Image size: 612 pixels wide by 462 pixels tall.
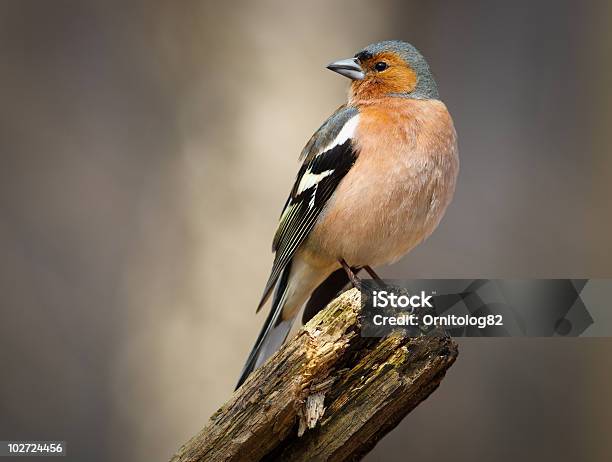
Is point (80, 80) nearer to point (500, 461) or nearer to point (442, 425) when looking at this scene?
point (442, 425)

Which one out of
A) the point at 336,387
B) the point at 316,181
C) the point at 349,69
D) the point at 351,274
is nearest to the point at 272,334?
the point at 351,274

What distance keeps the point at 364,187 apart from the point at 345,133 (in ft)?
0.87

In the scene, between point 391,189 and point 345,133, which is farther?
point 345,133

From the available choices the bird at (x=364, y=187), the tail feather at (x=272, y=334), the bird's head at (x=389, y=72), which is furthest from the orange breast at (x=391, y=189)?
the tail feather at (x=272, y=334)

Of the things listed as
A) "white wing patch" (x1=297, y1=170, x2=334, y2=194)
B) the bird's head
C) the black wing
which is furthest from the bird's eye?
"white wing patch" (x1=297, y1=170, x2=334, y2=194)

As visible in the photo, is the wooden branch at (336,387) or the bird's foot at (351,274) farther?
the bird's foot at (351,274)

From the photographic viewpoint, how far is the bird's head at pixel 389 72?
3.25 m

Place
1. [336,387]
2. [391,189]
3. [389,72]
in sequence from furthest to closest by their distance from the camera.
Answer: [389,72] → [391,189] → [336,387]

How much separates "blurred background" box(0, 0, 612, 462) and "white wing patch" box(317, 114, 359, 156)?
877 millimetres

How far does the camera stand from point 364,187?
9.74ft

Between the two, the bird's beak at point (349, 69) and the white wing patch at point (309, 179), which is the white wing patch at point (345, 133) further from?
the bird's beak at point (349, 69)

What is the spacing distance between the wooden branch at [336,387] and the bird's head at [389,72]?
1.22 meters

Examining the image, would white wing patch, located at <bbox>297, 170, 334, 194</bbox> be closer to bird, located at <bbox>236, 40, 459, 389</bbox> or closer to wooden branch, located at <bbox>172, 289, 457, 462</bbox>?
bird, located at <bbox>236, 40, 459, 389</bbox>

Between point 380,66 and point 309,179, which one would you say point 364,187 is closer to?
point 309,179
